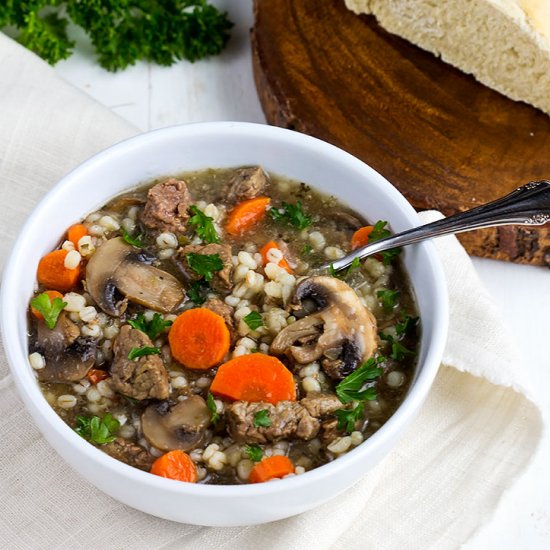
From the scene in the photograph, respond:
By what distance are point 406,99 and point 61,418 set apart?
8.80 feet

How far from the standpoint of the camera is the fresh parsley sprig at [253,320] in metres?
3.35

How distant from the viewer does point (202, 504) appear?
2.98m

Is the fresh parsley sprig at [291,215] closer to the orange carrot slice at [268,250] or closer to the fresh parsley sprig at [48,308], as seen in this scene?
the orange carrot slice at [268,250]

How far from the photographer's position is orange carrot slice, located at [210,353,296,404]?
10.6 ft

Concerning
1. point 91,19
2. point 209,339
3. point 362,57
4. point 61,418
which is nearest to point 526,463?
point 209,339

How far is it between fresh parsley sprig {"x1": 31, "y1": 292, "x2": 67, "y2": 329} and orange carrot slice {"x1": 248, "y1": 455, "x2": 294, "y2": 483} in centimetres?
91

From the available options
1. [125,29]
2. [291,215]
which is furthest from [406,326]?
[125,29]

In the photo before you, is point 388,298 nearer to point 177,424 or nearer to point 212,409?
point 212,409

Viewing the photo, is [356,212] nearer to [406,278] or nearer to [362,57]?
[406,278]

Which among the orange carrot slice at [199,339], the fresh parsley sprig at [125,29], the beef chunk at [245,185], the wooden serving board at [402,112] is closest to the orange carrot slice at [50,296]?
the orange carrot slice at [199,339]

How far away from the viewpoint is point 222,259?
3.51m

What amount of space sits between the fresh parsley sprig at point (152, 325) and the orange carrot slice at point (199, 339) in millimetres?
40

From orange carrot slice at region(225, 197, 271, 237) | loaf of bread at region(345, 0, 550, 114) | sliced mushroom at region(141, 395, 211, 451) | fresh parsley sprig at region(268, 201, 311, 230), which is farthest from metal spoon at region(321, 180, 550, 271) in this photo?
loaf of bread at region(345, 0, 550, 114)

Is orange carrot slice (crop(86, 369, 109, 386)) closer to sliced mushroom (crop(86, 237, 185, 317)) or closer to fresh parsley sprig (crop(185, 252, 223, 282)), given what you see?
sliced mushroom (crop(86, 237, 185, 317))
